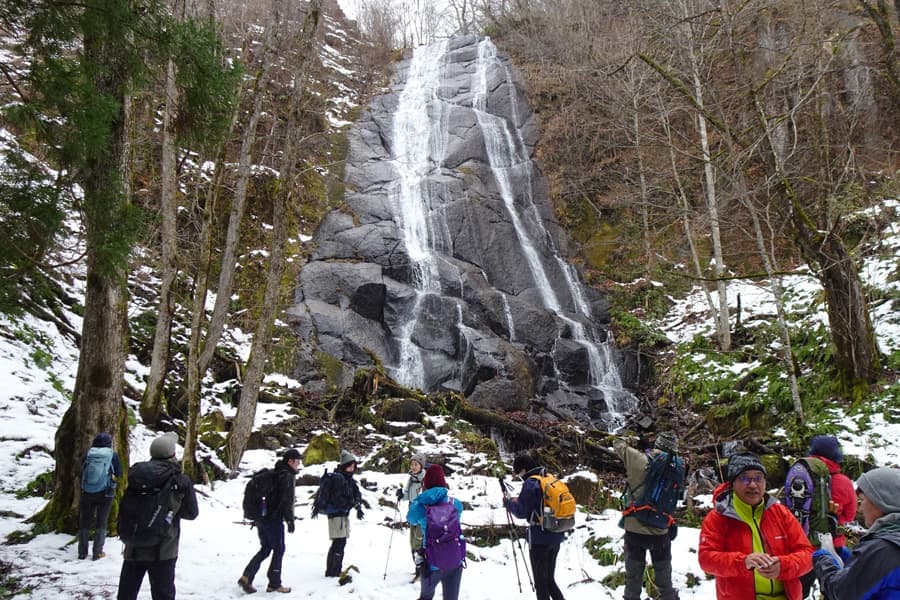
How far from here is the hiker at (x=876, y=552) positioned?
6.28 feet

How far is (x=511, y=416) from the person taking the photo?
13.4 metres

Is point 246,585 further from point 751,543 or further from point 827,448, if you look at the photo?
point 827,448

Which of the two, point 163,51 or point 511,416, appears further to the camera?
point 511,416

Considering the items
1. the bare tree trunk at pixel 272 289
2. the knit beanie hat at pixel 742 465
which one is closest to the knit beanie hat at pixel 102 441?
the bare tree trunk at pixel 272 289

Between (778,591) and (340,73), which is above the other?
(340,73)

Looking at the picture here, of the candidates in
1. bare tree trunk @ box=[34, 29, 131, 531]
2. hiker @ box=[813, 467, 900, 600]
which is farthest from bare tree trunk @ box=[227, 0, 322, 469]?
hiker @ box=[813, 467, 900, 600]

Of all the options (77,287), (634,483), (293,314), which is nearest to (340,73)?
(293,314)

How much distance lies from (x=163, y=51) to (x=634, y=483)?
5254 mm

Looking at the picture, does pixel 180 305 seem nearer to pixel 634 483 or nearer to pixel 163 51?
pixel 163 51

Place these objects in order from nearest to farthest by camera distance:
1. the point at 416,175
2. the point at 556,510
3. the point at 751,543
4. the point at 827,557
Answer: the point at 827,557
the point at 751,543
the point at 556,510
the point at 416,175

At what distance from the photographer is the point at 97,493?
5441 mm

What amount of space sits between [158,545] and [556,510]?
302 centimetres

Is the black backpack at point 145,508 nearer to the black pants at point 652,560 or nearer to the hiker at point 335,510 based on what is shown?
the hiker at point 335,510

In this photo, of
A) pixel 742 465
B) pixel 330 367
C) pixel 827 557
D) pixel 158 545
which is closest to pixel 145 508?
pixel 158 545
